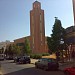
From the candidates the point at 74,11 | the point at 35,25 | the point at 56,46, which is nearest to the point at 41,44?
the point at 35,25

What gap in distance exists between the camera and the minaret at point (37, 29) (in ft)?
316

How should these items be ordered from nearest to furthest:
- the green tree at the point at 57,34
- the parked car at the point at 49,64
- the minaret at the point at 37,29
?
1. the parked car at the point at 49,64
2. the green tree at the point at 57,34
3. the minaret at the point at 37,29

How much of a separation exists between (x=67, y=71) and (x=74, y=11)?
326 inches

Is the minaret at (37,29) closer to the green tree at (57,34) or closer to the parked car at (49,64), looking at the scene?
the green tree at (57,34)

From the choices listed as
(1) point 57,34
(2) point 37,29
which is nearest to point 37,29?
(2) point 37,29

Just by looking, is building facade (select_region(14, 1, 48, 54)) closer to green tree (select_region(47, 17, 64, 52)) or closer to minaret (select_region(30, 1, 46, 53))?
minaret (select_region(30, 1, 46, 53))

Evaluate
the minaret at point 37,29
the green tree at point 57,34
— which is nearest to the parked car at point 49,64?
the green tree at point 57,34

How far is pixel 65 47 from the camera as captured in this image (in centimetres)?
4184

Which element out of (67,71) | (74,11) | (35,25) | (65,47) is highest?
(35,25)

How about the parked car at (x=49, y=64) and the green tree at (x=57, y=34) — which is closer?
the parked car at (x=49, y=64)

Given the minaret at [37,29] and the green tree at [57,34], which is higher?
the minaret at [37,29]

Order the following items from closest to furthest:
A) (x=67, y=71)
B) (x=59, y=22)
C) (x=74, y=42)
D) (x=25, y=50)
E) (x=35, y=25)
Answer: (x=67, y=71), (x=74, y=42), (x=59, y=22), (x=25, y=50), (x=35, y=25)

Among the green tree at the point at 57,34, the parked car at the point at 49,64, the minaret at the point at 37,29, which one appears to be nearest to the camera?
the parked car at the point at 49,64

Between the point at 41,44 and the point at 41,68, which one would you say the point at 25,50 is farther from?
the point at 41,68
